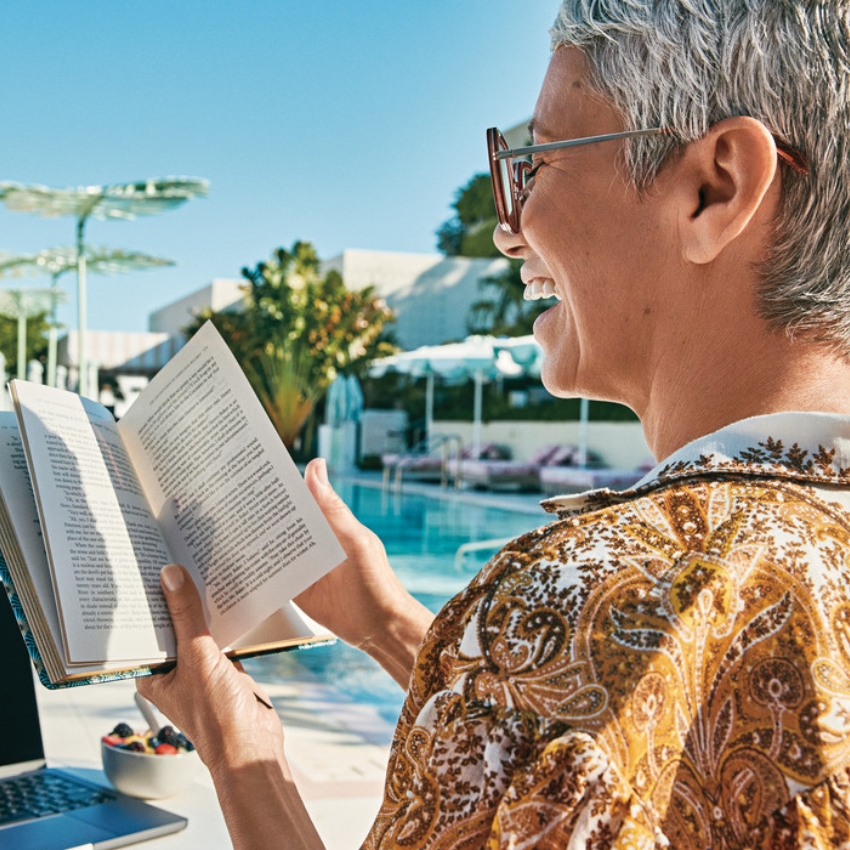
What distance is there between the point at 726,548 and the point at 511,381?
2297 centimetres

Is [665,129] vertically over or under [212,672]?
over

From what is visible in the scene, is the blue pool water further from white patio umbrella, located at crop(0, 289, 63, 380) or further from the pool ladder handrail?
white patio umbrella, located at crop(0, 289, 63, 380)

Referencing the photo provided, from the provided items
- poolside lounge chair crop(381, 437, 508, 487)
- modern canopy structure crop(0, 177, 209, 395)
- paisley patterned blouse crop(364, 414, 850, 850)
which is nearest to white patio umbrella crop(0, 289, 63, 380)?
modern canopy structure crop(0, 177, 209, 395)

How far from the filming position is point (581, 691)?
21.7 inches

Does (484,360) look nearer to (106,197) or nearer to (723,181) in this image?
(106,197)

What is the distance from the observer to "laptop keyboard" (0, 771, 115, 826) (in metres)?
1.22

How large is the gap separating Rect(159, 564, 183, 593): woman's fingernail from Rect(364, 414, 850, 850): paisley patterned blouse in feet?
1.30

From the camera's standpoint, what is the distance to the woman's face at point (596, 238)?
0.81m

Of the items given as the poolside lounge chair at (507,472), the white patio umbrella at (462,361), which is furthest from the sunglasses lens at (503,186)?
the poolside lounge chair at (507,472)

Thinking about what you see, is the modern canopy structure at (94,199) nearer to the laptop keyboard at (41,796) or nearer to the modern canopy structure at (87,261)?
the modern canopy structure at (87,261)

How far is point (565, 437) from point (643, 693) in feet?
61.4

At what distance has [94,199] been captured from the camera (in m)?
14.1

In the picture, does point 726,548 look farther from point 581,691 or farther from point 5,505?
point 5,505

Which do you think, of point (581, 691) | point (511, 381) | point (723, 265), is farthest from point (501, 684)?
point (511, 381)
